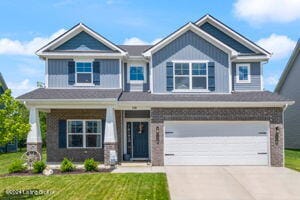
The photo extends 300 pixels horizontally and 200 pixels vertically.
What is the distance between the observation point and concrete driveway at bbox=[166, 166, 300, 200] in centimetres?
1262

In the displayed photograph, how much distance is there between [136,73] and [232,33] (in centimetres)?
630

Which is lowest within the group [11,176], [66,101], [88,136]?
[11,176]

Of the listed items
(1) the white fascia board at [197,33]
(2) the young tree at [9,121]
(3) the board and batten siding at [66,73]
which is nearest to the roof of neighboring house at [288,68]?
(1) the white fascia board at [197,33]

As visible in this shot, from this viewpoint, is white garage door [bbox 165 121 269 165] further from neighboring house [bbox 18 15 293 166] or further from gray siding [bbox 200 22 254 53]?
gray siding [bbox 200 22 254 53]

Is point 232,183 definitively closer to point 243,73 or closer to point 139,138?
point 139,138

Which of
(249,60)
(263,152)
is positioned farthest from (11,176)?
(249,60)

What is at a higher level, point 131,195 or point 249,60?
point 249,60

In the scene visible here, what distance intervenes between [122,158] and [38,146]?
4.88 metres

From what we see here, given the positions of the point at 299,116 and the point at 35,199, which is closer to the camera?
the point at 35,199

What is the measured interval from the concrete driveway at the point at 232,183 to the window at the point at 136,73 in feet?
20.6

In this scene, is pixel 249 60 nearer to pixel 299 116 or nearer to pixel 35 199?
pixel 299 116

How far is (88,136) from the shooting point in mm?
21781

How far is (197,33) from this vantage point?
21.3m

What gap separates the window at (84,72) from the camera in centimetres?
2200
